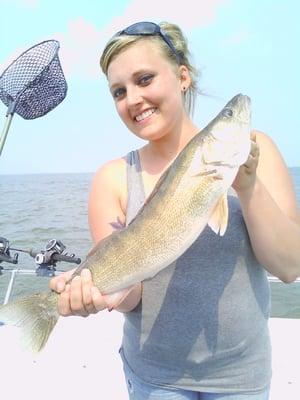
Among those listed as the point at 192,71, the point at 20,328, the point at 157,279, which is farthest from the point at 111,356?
the point at 192,71

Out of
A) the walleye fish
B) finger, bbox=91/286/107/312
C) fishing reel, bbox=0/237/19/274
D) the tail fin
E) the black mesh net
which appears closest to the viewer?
the walleye fish

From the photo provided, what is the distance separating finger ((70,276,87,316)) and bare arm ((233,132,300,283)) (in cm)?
82

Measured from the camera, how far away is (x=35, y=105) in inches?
161

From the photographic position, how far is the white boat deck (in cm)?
346

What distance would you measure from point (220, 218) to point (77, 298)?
76cm

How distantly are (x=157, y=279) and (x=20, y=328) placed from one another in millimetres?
741

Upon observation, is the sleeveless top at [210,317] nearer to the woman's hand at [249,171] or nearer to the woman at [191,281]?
the woman at [191,281]

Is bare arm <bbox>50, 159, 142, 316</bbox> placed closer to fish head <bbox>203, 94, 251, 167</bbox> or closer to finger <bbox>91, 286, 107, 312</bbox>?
finger <bbox>91, 286, 107, 312</bbox>

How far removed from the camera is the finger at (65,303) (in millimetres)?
1994

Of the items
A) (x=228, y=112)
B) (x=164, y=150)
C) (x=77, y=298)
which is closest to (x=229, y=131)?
(x=228, y=112)

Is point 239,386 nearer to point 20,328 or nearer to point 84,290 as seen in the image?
point 84,290

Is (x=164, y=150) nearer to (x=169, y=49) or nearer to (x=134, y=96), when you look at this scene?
(x=134, y=96)

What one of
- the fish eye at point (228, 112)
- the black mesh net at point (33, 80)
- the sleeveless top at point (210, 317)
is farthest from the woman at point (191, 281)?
the black mesh net at point (33, 80)

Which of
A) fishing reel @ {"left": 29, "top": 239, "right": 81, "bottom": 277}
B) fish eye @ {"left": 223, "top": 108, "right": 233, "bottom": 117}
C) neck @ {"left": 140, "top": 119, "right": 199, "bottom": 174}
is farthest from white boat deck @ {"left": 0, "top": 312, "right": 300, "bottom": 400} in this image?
fish eye @ {"left": 223, "top": 108, "right": 233, "bottom": 117}
